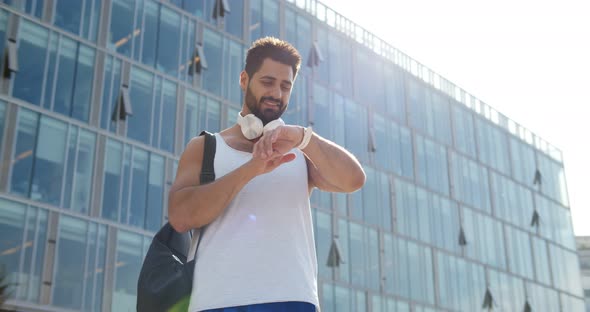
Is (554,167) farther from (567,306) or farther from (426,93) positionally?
(426,93)

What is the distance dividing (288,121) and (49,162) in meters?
10.5

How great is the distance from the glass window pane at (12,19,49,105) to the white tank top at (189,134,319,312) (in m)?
19.7

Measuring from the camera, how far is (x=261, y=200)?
242 centimetres

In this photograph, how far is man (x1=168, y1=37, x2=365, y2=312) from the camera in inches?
89.4

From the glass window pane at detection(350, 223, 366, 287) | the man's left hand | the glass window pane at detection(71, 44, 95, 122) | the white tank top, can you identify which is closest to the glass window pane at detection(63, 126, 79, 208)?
the glass window pane at detection(71, 44, 95, 122)

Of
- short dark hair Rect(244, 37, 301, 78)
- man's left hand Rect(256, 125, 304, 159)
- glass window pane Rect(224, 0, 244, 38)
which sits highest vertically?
glass window pane Rect(224, 0, 244, 38)

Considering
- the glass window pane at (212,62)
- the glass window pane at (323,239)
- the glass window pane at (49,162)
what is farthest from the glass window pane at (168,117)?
the glass window pane at (323,239)

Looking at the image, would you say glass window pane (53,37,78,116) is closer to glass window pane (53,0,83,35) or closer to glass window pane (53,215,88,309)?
glass window pane (53,0,83,35)

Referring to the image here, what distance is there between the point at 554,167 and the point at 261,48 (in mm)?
46752

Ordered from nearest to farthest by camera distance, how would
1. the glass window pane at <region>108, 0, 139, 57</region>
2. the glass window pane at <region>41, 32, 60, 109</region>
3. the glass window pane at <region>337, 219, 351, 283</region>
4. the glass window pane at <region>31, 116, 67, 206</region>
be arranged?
the glass window pane at <region>31, 116, 67, 206</region>
the glass window pane at <region>41, 32, 60, 109</region>
the glass window pane at <region>108, 0, 139, 57</region>
the glass window pane at <region>337, 219, 351, 283</region>

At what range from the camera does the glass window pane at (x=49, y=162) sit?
20.6m

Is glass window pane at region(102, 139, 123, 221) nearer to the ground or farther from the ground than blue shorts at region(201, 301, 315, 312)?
farther from the ground

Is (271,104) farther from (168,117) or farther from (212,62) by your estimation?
(212,62)

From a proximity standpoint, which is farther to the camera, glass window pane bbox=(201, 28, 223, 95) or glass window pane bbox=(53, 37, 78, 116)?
glass window pane bbox=(201, 28, 223, 95)
